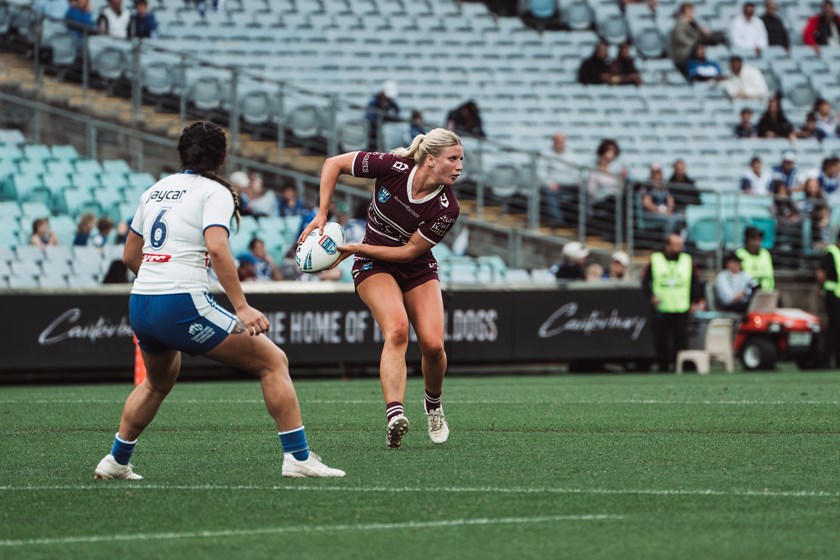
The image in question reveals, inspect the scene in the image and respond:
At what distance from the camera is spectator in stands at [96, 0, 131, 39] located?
973 inches

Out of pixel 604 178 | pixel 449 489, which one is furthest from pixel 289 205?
pixel 449 489

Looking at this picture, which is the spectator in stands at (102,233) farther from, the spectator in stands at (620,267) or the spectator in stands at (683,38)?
the spectator in stands at (683,38)

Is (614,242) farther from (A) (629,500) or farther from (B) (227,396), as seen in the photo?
(A) (629,500)

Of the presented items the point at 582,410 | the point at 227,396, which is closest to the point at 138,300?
the point at 582,410

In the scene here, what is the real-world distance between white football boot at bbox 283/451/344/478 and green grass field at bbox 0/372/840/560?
0.09 metres

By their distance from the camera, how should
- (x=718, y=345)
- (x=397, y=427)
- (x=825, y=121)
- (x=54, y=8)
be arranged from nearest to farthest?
1. (x=397, y=427)
2. (x=718, y=345)
3. (x=54, y=8)
4. (x=825, y=121)

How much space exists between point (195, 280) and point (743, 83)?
22.7m

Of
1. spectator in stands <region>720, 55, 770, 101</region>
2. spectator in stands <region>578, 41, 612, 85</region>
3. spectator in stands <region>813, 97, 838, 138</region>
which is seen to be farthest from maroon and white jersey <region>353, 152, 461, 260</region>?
spectator in stands <region>720, 55, 770, 101</region>

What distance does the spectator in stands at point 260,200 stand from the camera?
22.1 metres

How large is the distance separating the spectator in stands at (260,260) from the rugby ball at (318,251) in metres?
10.3

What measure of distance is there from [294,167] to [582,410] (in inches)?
480

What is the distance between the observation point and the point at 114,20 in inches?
978

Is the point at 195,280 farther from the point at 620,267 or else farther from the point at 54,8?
the point at 54,8

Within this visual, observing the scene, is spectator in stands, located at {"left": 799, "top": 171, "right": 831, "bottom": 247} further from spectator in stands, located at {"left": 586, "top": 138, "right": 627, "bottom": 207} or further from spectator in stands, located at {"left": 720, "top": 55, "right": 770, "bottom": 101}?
spectator in stands, located at {"left": 720, "top": 55, "right": 770, "bottom": 101}
